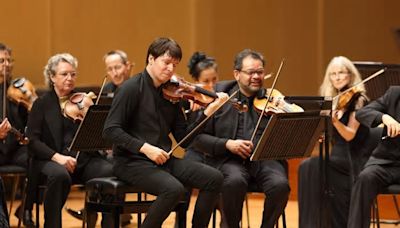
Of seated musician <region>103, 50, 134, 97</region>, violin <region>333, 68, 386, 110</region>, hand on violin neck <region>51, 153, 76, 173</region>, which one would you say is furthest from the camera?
seated musician <region>103, 50, 134, 97</region>

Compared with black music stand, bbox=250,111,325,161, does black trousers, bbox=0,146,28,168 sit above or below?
Result: below

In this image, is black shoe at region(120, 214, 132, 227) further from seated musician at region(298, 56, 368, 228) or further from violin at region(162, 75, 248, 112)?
violin at region(162, 75, 248, 112)

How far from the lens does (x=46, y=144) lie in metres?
5.56

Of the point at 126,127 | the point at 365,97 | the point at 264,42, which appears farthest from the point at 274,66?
the point at 126,127

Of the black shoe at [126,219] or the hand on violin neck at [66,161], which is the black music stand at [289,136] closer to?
the hand on violin neck at [66,161]

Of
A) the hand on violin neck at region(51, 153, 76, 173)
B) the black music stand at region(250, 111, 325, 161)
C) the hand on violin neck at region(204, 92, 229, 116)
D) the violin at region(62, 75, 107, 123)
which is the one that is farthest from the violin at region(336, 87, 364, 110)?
the hand on violin neck at region(51, 153, 76, 173)

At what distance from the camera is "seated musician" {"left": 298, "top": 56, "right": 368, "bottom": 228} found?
5.60 m

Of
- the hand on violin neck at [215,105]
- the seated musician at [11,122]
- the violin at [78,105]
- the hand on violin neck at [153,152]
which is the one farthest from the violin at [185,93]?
the seated musician at [11,122]

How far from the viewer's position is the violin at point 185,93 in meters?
4.71

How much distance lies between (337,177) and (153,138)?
61.0 inches

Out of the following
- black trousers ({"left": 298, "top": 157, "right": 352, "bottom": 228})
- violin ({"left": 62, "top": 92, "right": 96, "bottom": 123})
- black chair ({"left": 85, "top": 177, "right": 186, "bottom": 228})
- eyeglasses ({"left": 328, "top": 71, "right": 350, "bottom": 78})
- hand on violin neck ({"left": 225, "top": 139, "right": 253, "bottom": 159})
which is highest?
eyeglasses ({"left": 328, "top": 71, "right": 350, "bottom": 78})

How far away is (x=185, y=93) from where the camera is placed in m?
4.75

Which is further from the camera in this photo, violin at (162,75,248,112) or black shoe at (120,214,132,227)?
black shoe at (120,214,132,227)

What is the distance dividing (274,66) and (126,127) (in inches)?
166
